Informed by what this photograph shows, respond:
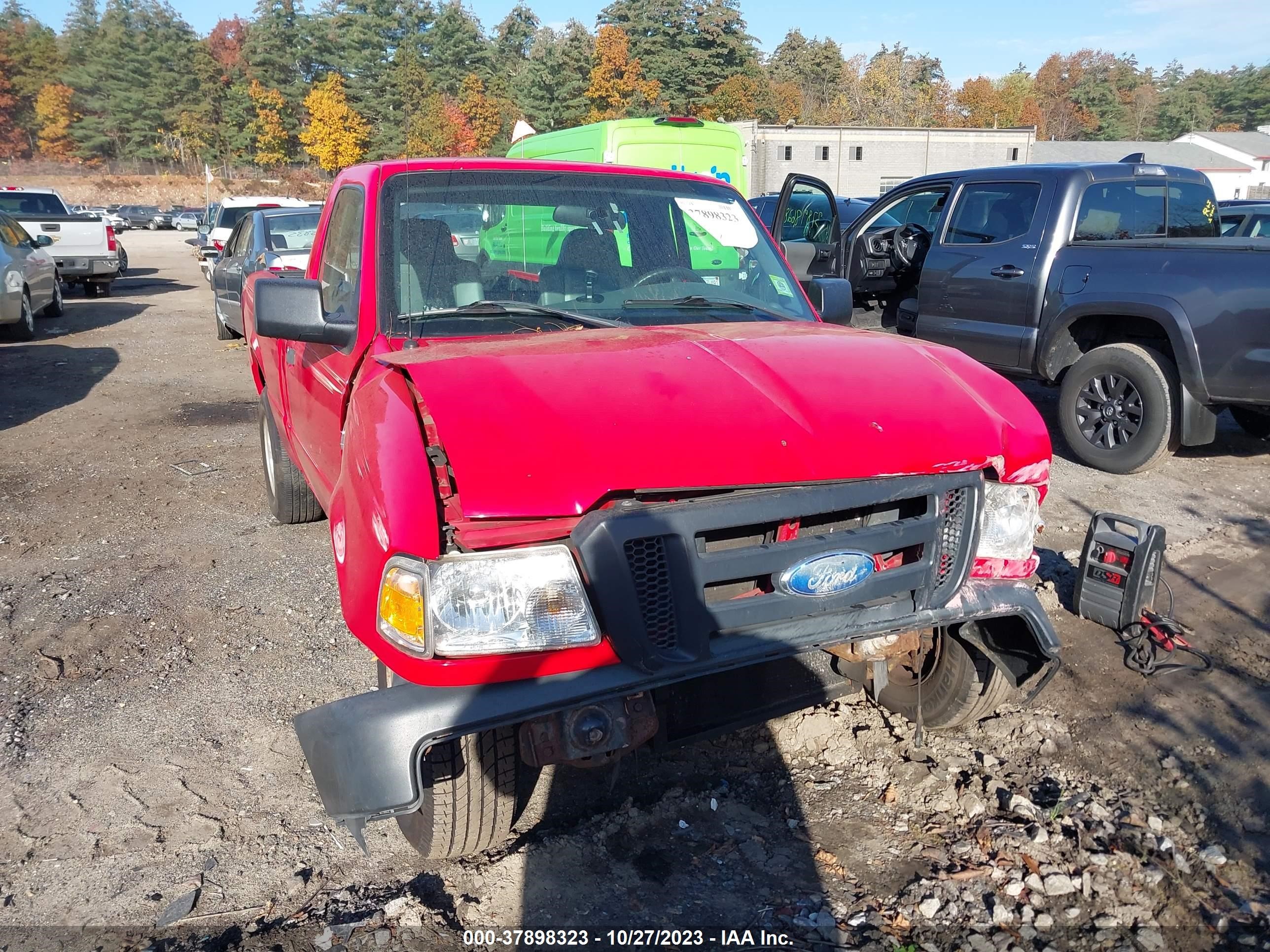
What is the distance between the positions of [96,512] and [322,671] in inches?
111

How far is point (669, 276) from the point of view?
3.58 metres

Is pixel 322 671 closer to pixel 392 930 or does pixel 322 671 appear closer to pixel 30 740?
pixel 30 740

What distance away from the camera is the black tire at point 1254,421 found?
23.4ft

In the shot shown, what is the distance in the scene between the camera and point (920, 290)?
7.81 meters

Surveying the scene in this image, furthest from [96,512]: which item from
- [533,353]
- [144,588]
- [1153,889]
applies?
[1153,889]

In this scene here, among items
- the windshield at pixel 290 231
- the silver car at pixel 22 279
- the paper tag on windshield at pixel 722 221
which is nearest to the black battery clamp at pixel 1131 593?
the paper tag on windshield at pixel 722 221

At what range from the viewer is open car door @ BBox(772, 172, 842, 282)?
169 inches

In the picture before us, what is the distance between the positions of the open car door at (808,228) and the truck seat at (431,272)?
4.81ft

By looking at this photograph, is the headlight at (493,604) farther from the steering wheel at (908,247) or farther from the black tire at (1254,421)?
the steering wheel at (908,247)

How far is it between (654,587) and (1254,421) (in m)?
6.82

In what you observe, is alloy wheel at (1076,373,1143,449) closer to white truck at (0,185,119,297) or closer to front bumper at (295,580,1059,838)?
front bumper at (295,580,1059,838)

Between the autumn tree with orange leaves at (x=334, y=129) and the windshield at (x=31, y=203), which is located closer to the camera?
the windshield at (x=31, y=203)

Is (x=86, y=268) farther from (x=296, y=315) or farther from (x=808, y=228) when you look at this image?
(x=296, y=315)

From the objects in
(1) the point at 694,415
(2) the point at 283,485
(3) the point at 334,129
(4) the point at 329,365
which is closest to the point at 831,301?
(1) the point at 694,415
